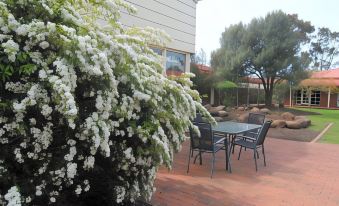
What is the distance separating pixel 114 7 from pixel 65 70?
3.46ft

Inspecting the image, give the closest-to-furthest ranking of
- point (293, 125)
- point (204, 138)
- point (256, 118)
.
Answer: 1. point (204, 138)
2. point (256, 118)
3. point (293, 125)

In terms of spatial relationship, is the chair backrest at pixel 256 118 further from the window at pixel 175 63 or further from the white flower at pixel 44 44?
the white flower at pixel 44 44

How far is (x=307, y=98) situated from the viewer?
102ft

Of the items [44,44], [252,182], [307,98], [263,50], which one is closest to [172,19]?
[252,182]

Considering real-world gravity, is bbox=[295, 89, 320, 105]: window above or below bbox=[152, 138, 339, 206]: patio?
above

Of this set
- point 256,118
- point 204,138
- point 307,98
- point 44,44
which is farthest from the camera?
point 307,98

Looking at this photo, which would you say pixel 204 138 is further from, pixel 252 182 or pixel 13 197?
pixel 13 197

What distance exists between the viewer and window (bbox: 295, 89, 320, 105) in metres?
30.9

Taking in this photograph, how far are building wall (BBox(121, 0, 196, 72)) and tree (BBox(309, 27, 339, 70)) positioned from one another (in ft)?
159

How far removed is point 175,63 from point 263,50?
1550 cm

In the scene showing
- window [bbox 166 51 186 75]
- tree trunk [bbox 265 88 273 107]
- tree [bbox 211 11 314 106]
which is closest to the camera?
window [bbox 166 51 186 75]

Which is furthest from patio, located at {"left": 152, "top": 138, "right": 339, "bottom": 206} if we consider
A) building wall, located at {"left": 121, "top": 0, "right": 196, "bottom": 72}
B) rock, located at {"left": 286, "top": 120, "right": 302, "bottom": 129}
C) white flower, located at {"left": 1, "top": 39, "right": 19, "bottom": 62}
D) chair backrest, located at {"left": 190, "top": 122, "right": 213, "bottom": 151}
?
rock, located at {"left": 286, "top": 120, "right": 302, "bottom": 129}

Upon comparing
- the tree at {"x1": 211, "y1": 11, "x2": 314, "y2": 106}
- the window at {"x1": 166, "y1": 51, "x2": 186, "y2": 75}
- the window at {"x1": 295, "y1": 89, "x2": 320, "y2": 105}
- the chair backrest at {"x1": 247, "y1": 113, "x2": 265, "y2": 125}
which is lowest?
the chair backrest at {"x1": 247, "y1": 113, "x2": 265, "y2": 125}

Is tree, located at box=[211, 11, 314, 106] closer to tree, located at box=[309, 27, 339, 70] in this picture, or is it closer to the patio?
the patio
